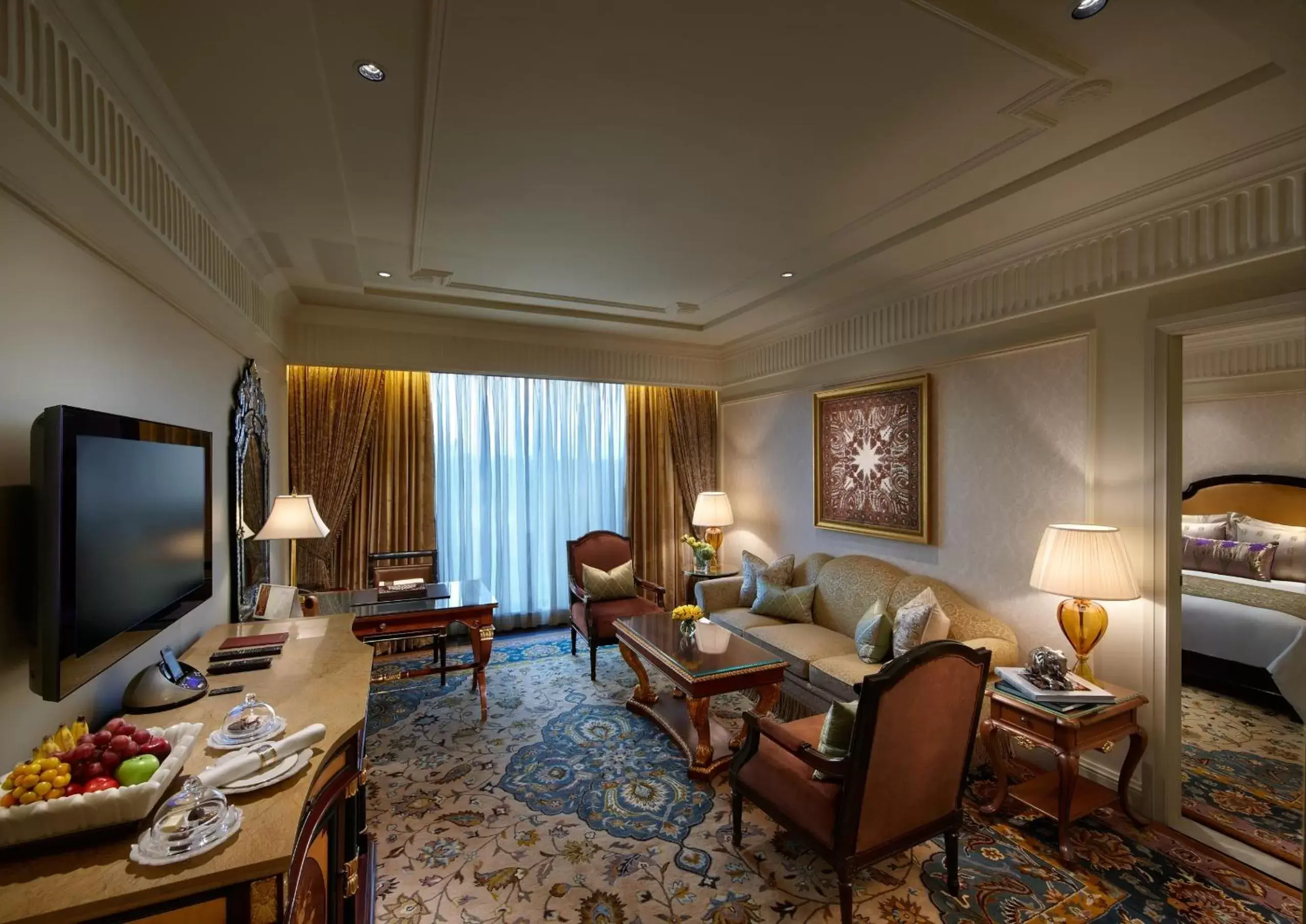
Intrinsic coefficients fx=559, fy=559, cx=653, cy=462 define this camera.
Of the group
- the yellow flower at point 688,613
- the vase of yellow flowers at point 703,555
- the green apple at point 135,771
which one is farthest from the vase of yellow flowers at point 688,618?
the green apple at point 135,771

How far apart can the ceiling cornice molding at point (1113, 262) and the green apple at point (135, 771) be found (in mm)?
3978

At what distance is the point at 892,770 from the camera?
1.96 metres

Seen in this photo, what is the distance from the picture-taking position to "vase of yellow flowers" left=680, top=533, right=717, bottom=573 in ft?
17.4

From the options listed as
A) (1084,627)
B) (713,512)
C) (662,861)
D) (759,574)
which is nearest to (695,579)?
(759,574)

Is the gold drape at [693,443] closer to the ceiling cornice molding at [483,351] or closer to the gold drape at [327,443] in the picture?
the ceiling cornice molding at [483,351]

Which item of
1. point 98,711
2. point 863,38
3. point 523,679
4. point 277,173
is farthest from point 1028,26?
point 523,679

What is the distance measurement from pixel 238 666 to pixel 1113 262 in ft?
14.0

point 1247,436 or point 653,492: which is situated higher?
point 1247,436

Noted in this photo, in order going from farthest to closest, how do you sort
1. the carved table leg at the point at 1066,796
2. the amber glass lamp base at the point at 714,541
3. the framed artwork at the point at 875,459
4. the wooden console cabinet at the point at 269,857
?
the amber glass lamp base at the point at 714,541 → the framed artwork at the point at 875,459 → the carved table leg at the point at 1066,796 → the wooden console cabinet at the point at 269,857

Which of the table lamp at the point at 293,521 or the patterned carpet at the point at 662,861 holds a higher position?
the table lamp at the point at 293,521

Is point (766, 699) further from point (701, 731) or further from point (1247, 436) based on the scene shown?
point (1247, 436)

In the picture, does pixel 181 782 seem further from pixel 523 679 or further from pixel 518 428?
pixel 518 428

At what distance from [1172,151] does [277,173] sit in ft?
12.2

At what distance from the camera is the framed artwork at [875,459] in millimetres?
3797
